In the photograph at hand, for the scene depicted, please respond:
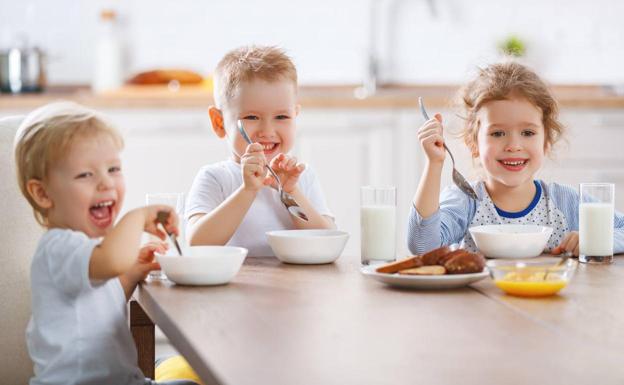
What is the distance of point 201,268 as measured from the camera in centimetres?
166

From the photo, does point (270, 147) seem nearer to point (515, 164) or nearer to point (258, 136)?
point (258, 136)

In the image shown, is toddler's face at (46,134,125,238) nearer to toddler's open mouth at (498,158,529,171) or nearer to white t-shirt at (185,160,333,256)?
white t-shirt at (185,160,333,256)

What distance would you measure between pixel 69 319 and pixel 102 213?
0.60 feet

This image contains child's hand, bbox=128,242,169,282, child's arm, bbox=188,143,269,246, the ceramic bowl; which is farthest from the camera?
child's arm, bbox=188,143,269,246

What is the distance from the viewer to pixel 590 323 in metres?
1.35

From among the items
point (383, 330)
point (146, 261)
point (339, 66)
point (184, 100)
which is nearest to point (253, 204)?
point (146, 261)

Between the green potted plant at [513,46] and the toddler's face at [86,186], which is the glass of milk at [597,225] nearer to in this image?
the toddler's face at [86,186]

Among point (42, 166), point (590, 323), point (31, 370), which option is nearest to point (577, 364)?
point (590, 323)

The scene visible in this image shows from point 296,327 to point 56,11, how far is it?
3.85m

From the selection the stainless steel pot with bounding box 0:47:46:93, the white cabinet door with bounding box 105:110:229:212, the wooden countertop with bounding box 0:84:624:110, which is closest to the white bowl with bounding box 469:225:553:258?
the wooden countertop with bounding box 0:84:624:110

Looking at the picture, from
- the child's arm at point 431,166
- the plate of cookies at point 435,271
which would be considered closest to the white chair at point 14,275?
the plate of cookies at point 435,271

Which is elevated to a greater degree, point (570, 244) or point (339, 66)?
point (339, 66)

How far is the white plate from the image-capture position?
1.59 metres

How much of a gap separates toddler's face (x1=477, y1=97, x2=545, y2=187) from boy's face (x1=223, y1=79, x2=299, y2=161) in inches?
18.1
